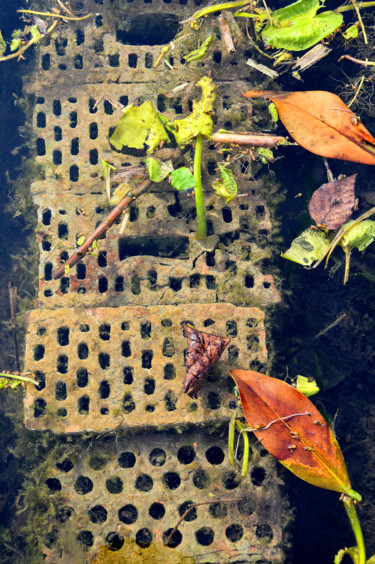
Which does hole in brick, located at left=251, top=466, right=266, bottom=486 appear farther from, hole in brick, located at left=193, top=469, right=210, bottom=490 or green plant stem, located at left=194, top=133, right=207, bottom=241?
green plant stem, located at left=194, top=133, right=207, bottom=241

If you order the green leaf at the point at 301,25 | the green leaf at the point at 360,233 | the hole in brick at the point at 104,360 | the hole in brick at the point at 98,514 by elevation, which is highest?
the green leaf at the point at 301,25

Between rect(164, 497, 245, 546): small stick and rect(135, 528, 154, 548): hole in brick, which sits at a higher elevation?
rect(164, 497, 245, 546): small stick

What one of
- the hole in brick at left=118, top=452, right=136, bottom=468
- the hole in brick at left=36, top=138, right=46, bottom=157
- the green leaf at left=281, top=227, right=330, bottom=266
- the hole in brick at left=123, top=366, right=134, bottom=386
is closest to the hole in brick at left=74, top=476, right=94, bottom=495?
the hole in brick at left=118, top=452, right=136, bottom=468

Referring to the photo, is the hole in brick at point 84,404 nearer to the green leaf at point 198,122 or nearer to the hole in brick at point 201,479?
the hole in brick at point 201,479

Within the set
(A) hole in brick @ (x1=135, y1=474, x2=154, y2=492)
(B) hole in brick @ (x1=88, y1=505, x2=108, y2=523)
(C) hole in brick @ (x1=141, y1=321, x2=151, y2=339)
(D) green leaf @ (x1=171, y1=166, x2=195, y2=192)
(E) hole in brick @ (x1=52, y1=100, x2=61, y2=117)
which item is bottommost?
(B) hole in brick @ (x1=88, y1=505, x2=108, y2=523)

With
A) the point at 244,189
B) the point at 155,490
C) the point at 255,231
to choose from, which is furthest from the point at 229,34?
the point at 155,490

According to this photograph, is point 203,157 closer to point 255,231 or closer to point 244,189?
point 244,189

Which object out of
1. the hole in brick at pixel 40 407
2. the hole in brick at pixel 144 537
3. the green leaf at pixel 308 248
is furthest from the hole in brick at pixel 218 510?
the green leaf at pixel 308 248
